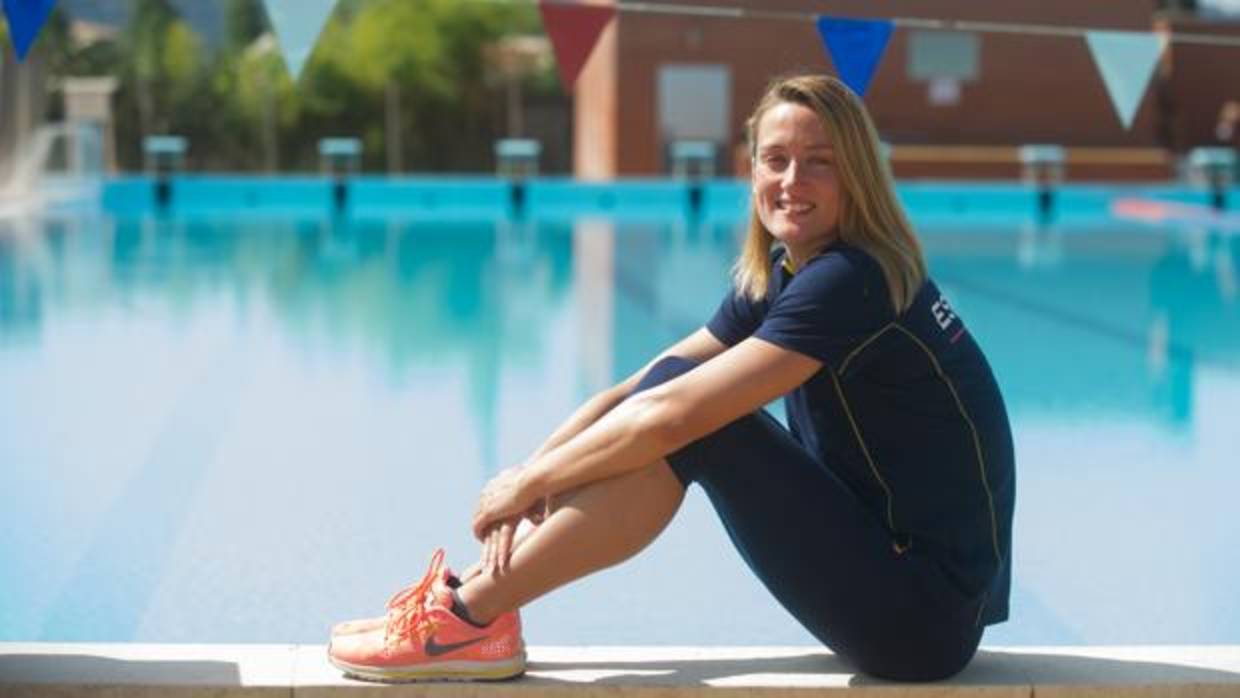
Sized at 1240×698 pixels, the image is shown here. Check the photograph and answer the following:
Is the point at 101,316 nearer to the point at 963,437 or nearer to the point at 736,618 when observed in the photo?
the point at 736,618

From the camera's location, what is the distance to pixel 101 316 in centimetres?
894

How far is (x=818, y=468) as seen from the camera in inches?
86.7

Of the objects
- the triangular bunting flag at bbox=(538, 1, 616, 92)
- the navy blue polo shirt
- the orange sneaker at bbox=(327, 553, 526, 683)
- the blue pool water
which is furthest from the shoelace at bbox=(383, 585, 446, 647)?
the triangular bunting flag at bbox=(538, 1, 616, 92)

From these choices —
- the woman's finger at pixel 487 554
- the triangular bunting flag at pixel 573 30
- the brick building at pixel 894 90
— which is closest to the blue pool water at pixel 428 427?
the woman's finger at pixel 487 554

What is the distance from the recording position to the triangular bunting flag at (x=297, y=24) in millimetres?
3365

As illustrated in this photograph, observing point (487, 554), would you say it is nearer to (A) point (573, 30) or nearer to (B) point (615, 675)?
(B) point (615, 675)

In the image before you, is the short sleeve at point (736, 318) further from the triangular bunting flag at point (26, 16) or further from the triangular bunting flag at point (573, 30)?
the triangular bunting flag at point (573, 30)

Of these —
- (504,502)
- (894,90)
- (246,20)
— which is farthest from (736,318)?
(246,20)

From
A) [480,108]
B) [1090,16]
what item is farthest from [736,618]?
[480,108]

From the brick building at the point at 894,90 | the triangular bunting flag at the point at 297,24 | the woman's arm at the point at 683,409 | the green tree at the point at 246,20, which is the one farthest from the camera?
the green tree at the point at 246,20

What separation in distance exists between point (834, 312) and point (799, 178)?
194 millimetres

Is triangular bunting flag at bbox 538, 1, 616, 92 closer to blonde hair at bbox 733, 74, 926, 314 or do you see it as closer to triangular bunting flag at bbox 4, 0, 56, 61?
triangular bunting flag at bbox 4, 0, 56, 61

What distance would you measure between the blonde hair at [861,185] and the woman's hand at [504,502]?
1.63 ft

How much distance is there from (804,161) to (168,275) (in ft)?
31.7
